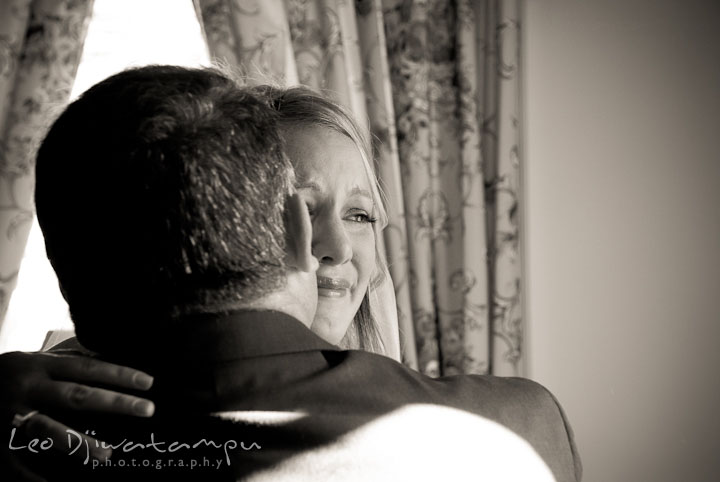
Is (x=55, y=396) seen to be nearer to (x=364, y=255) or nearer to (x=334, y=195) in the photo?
(x=334, y=195)

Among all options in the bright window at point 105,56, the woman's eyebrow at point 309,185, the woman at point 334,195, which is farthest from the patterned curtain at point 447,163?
the woman's eyebrow at point 309,185

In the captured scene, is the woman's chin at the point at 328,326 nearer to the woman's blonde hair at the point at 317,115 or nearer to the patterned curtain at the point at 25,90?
the woman's blonde hair at the point at 317,115

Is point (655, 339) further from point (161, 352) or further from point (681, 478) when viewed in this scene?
point (161, 352)

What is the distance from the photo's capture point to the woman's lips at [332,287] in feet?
4.46

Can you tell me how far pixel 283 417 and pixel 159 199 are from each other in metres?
0.27

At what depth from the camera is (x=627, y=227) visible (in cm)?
215

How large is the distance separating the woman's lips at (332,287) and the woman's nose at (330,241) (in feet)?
0.24

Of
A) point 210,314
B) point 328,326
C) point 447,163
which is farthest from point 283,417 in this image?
point 447,163

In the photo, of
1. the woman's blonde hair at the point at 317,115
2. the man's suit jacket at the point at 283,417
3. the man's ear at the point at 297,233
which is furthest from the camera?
the woman's blonde hair at the point at 317,115

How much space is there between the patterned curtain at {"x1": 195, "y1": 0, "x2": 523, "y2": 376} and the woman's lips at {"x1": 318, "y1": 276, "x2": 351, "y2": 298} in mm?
661

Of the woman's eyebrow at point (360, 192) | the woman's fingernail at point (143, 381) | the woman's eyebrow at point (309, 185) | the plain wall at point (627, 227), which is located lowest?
the plain wall at point (627, 227)

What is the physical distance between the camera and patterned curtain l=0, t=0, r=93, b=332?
1.61 metres

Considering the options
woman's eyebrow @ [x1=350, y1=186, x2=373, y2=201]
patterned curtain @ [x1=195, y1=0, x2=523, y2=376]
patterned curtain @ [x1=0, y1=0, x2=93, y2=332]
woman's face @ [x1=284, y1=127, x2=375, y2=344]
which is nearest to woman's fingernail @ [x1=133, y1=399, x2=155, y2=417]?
woman's face @ [x1=284, y1=127, x2=375, y2=344]

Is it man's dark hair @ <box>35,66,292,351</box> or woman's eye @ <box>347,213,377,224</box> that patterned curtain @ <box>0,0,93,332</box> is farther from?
man's dark hair @ <box>35,66,292,351</box>
